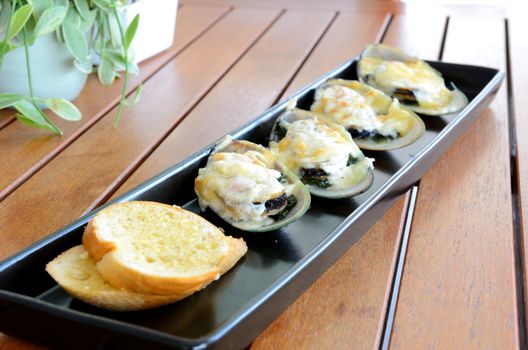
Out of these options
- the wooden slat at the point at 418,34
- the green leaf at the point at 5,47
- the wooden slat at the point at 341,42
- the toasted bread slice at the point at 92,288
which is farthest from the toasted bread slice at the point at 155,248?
the wooden slat at the point at 418,34

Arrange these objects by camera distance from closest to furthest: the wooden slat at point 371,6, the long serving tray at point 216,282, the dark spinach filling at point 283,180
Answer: the long serving tray at point 216,282 → the dark spinach filling at point 283,180 → the wooden slat at point 371,6

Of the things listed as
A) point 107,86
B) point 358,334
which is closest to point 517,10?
point 107,86

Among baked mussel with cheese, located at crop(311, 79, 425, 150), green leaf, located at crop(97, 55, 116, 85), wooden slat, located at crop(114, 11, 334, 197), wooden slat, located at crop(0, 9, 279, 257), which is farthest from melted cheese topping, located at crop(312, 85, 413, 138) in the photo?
green leaf, located at crop(97, 55, 116, 85)

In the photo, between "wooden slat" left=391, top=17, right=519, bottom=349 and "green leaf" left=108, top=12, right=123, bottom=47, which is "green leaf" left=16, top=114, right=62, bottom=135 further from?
"wooden slat" left=391, top=17, right=519, bottom=349

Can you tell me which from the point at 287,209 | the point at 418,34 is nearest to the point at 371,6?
the point at 418,34

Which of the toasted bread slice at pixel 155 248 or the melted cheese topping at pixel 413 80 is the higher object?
the toasted bread slice at pixel 155 248

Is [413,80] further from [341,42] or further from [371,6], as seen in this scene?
[371,6]

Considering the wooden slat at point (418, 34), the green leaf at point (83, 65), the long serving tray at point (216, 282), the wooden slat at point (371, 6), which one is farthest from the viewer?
the wooden slat at point (371, 6)

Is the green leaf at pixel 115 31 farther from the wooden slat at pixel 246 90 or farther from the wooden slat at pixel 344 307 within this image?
the wooden slat at pixel 344 307
